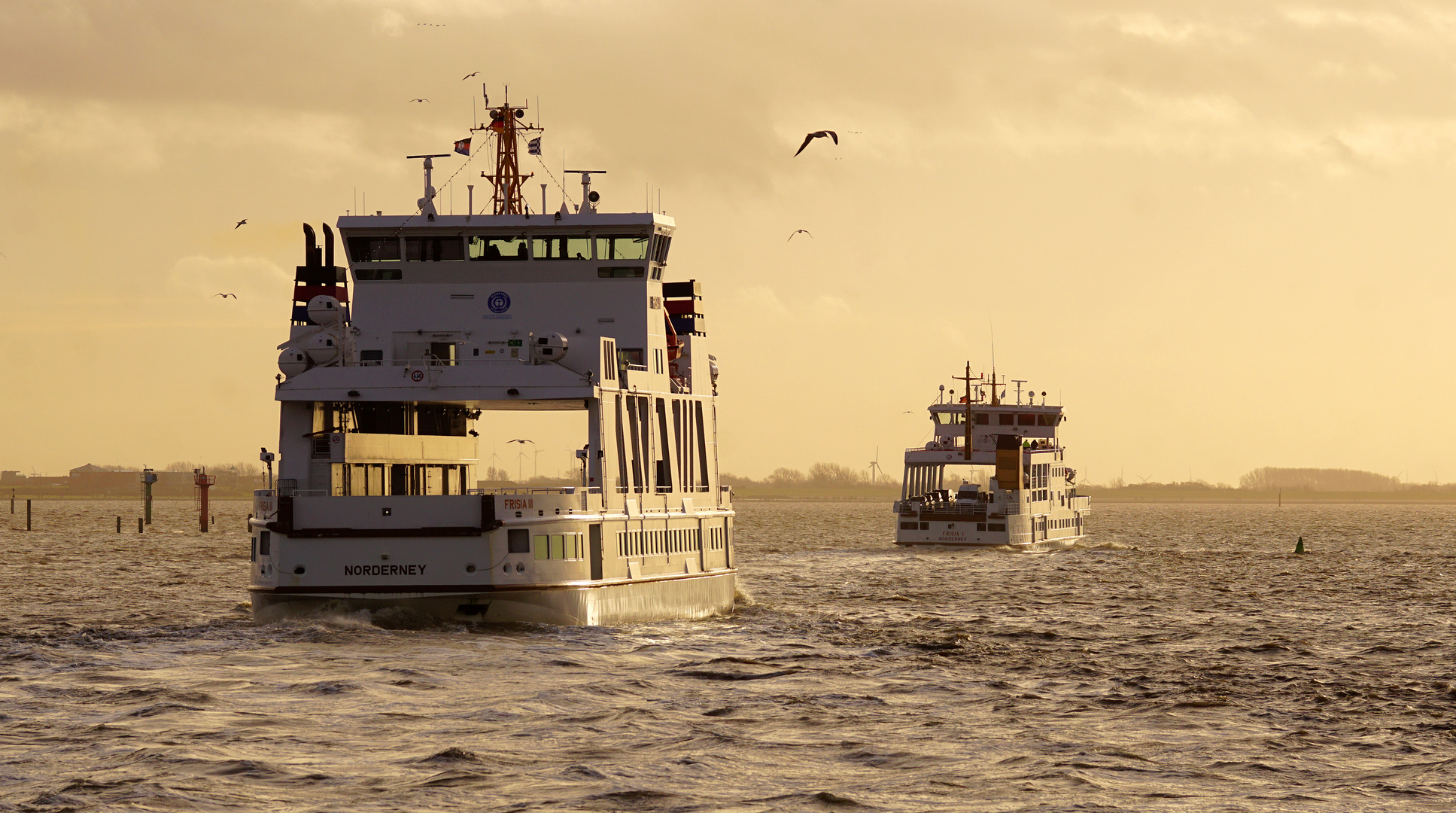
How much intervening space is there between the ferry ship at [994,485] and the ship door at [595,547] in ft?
198

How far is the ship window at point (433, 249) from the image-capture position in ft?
136

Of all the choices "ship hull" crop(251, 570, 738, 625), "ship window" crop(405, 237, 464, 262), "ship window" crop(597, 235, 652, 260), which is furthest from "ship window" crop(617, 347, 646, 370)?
"ship hull" crop(251, 570, 738, 625)

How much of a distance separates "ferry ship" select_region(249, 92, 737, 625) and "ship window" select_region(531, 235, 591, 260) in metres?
0.04

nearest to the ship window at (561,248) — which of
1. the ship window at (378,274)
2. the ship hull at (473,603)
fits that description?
the ship window at (378,274)

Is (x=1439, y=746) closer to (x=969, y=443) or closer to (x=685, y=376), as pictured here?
(x=685, y=376)

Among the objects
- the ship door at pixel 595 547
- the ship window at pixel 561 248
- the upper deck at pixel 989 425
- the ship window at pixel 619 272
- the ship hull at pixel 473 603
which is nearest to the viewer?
the ship hull at pixel 473 603

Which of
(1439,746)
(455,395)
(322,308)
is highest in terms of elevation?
(322,308)

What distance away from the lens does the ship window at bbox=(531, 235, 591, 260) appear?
41500 millimetres

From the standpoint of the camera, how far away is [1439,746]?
2441 centimetres

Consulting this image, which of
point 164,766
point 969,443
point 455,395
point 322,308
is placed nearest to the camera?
point 164,766

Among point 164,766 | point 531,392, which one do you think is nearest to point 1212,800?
point 164,766

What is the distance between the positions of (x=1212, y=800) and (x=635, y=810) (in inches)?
277

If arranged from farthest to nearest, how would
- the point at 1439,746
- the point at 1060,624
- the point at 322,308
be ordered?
the point at 1060,624, the point at 322,308, the point at 1439,746

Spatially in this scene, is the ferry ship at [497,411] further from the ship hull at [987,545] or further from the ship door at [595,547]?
the ship hull at [987,545]
